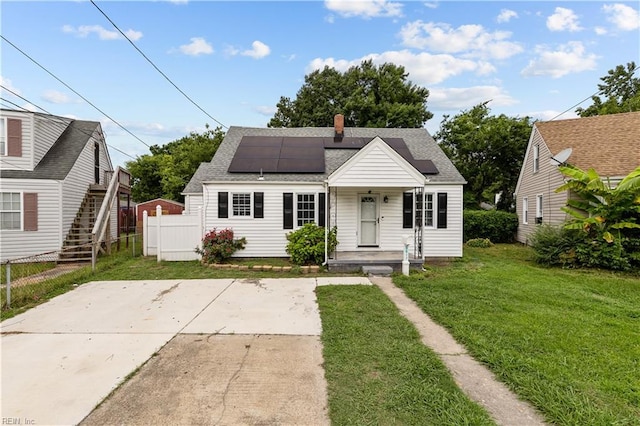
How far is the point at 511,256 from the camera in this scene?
12.3 m

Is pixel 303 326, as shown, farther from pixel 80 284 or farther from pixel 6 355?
pixel 80 284

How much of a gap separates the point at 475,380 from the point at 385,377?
101cm

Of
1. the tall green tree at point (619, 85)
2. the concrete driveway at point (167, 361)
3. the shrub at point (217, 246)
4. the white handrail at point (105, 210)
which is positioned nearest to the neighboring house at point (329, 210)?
the shrub at point (217, 246)

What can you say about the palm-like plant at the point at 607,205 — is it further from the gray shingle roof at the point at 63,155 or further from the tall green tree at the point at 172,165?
the tall green tree at the point at 172,165

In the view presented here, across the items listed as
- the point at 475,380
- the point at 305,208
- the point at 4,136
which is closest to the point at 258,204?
the point at 305,208

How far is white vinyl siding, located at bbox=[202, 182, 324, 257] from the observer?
36.3 ft

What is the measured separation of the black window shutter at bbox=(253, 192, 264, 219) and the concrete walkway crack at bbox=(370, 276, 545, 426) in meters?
7.14

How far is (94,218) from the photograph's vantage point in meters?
13.9

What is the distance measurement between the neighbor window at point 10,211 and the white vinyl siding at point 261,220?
24.2 feet

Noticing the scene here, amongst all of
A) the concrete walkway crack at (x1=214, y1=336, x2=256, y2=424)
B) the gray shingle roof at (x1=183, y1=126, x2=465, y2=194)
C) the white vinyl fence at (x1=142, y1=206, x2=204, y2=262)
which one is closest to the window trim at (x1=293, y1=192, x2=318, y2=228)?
the gray shingle roof at (x1=183, y1=126, x2=465, y2=194)

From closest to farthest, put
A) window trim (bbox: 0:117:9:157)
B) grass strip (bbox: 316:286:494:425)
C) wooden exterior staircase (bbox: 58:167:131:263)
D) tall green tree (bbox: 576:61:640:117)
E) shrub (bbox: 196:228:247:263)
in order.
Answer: grass strip (bbox: 316:286:494:425) < shrub (bbox: 196:228:247:263) < window trim (bbox: 0:117:9:157) < wooden exterior staircase (bbox: 58:167:131:263) < tall green tree (bbox: 576:61:640:117)

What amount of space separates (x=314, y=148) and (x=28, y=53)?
1025 centimetres

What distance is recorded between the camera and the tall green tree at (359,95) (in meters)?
27.0

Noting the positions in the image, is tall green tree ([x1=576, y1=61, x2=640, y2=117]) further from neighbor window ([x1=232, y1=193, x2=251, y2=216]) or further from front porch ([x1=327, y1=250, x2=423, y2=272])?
neighbor window ([x1=232, y1=193, x2=251, y2=216])
